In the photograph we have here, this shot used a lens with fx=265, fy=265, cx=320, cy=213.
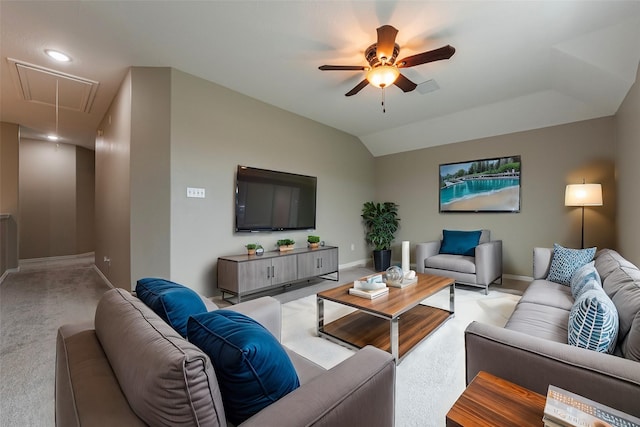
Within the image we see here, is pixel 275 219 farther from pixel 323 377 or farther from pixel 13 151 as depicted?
pixel 13 151

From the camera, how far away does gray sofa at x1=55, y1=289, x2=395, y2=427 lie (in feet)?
1.96

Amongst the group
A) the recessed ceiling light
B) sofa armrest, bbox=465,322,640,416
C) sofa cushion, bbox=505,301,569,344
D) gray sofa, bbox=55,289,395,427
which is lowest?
sofa cushion, bbox=505,301,569,344

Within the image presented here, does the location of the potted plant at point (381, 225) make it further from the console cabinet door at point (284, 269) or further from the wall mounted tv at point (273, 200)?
the console cabinet door at point (284, 269)

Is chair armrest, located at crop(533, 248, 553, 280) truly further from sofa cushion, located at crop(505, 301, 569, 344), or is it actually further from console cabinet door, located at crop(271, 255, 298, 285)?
console cabinet door, located at crop(271, 255, 298, 285)

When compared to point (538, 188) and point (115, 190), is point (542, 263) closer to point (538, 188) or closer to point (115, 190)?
point (538, 188)

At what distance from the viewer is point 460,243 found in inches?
168

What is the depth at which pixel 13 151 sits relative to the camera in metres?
4.79

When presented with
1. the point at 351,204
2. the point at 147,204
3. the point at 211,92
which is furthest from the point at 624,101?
the point at 147,204

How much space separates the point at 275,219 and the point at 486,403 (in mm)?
3423

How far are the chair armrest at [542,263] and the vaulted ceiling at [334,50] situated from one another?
73.2 inches

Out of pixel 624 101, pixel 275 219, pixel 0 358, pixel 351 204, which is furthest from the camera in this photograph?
pixel 351 204

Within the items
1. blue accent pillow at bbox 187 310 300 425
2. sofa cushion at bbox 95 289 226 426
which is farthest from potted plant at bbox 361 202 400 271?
sofa cushion at bbox 95 289 226 426

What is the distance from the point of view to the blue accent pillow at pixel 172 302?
42.5 inches

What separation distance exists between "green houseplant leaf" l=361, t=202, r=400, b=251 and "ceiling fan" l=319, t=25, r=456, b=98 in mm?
3142
